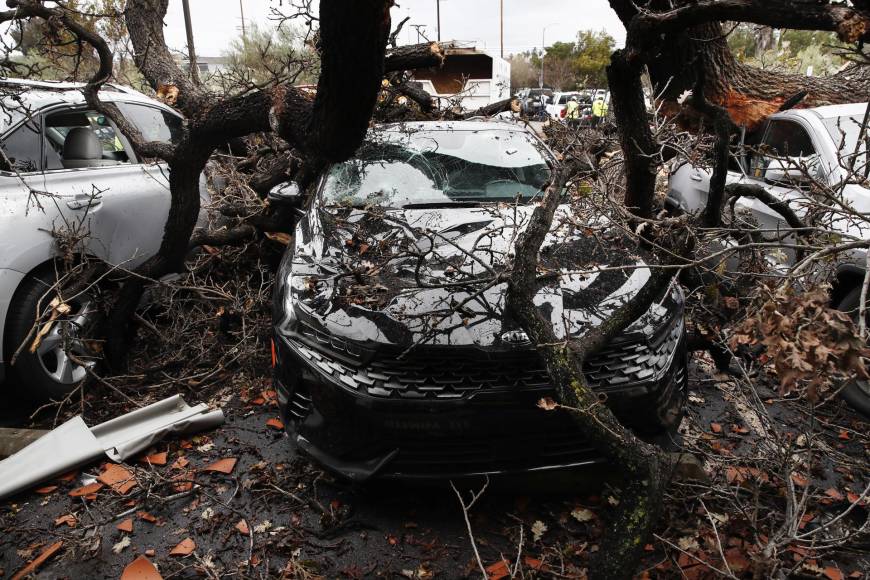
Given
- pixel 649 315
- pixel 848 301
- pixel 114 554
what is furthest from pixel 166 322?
pixel 848 301

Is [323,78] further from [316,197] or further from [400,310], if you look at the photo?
[400,310]

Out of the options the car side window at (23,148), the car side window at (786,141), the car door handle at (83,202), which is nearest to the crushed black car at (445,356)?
the car door handle at (83,202)

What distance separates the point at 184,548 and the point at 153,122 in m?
3.96

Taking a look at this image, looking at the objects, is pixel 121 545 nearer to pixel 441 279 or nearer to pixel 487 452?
pixel 487 452

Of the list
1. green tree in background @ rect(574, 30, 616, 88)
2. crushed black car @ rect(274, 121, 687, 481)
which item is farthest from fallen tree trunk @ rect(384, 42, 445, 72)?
green tree in background @ rect(574, 30, 616, 88)

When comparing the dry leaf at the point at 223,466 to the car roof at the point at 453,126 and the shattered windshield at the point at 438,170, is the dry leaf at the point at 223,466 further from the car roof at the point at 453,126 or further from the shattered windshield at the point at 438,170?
the car roof at the point at 453,126

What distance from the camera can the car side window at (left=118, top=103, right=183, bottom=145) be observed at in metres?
5.02

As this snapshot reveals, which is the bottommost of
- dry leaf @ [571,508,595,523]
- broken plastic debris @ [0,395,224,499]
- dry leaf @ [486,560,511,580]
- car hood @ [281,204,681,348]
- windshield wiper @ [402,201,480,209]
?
dry leaf @ [486,560,511,580]

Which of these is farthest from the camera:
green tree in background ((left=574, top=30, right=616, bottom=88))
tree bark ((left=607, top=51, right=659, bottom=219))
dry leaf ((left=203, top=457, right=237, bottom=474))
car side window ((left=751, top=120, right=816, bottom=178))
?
green tree in background ((left=574, top=30, right=616, bottom=88))

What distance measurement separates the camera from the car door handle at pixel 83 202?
3.99 m

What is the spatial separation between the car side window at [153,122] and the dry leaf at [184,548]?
3518mm

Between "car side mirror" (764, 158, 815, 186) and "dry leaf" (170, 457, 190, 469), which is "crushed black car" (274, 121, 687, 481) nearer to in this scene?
"car side mirror" (764, 158, 815, 186)

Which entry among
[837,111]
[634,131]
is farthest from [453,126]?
[837,111]

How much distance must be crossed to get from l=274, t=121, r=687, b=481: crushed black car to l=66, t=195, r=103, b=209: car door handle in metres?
1.84
